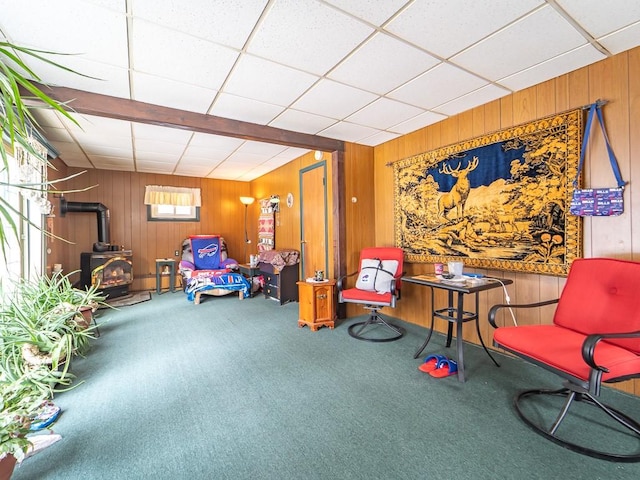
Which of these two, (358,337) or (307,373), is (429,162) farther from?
(307,373)

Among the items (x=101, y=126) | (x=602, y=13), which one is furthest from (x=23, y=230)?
(x=602, y=13)

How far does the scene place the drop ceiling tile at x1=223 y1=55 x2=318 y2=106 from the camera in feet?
7.72

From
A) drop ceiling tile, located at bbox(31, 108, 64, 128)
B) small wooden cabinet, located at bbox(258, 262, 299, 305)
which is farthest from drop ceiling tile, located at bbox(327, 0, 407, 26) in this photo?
small wooden cabinet, located at bbox(258, 262, 299, 305)

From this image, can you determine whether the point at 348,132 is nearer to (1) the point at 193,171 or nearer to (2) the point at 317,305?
(2) the point at 317,305

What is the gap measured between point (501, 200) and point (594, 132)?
2.68 ft

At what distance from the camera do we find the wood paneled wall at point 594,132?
2.16m

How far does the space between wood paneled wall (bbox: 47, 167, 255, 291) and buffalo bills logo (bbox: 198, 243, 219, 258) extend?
83 cm

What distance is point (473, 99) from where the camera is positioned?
2.94 meters

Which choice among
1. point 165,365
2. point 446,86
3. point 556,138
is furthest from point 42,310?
point 556,138

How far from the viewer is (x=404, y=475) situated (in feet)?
4.94

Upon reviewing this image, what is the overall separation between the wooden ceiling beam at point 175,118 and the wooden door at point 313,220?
26.2 inches

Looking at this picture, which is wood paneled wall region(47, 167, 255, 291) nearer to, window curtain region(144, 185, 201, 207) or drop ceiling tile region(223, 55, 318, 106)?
window curtain region(144, 185, 201, 207)

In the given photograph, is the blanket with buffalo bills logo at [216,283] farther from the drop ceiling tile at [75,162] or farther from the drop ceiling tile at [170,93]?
the drop ceiling tile at [170,93]

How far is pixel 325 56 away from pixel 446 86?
1181 mm
